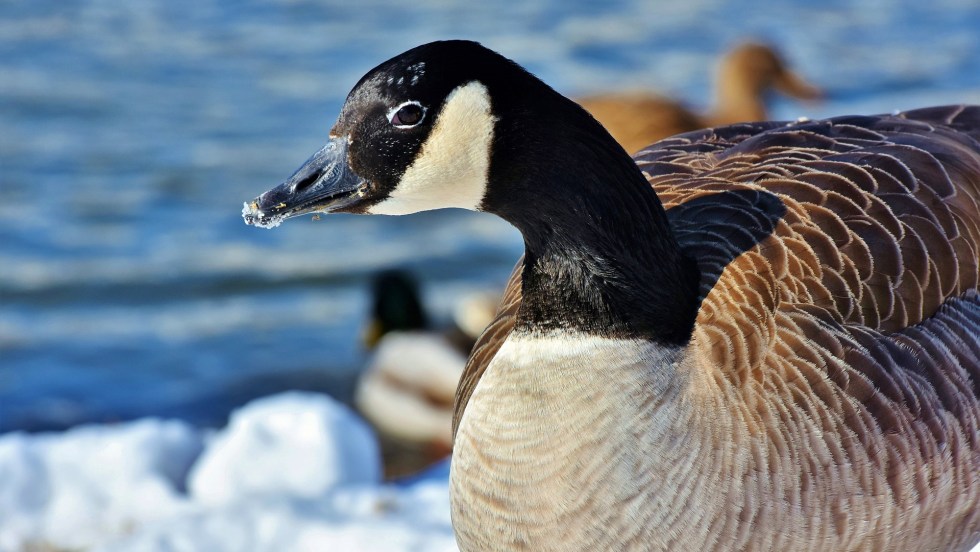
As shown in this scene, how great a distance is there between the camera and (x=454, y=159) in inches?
107

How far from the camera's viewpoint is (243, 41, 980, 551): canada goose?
2.74 metres

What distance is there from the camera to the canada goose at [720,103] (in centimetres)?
801

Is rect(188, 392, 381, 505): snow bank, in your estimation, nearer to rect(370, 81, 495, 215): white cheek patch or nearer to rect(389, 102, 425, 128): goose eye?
rect(370, 81, 495, 215): white cheek patch

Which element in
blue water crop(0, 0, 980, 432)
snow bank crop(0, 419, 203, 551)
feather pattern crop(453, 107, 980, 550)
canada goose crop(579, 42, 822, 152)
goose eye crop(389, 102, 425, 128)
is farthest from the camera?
blue water crop(0, 0, 980, 432)

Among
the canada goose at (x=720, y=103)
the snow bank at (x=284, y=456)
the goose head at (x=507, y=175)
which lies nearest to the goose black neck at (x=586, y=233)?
the goose head at (x=507, y=175)

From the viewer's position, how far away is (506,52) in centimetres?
1135

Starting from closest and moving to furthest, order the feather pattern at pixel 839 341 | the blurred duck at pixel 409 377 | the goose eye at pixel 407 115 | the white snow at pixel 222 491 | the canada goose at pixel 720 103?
the goose eye at pixel 407 115
the feather pattern at pixel 839 341
the white snow at pixel 222 491
the canada goose at pixel 720 103
the blurred duck at pixel 409 377

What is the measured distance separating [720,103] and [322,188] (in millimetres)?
7584

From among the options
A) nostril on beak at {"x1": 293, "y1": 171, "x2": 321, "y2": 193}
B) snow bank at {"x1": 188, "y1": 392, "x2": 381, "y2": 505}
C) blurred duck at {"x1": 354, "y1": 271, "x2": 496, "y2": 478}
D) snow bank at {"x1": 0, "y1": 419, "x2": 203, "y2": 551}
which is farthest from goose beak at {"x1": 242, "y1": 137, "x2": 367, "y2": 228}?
blurred duck at {"x1": 354, "y1": 271, "x2": 496, "y2": 478}

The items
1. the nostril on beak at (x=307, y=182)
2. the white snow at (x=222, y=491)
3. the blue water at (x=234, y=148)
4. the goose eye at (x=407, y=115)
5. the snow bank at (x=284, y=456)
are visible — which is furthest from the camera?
the blue water at (x=234, y=148)

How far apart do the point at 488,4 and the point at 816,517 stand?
10.7 m

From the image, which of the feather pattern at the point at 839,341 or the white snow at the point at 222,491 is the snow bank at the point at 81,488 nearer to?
the white snow at the point at 222,491

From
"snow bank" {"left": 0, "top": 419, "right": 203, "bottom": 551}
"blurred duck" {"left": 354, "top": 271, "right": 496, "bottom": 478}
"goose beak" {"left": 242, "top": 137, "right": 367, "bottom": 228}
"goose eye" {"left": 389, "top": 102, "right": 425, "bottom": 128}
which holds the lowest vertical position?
"blurred duck" {"left": 354, "top": 271, "right": 496, "bottom": 478}

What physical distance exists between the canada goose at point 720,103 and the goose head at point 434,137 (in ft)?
15.9
